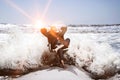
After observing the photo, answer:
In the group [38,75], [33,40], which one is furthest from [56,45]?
[33,40]

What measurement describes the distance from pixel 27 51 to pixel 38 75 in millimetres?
3327

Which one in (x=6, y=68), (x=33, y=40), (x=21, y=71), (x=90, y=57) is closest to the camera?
(x=21, y=71)

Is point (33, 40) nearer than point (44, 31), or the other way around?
point (44, 31)

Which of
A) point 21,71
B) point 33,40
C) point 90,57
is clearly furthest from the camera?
point 33,40

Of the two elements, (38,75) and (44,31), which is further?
(44,31)

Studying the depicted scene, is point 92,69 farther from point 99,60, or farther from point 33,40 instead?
point 33,40

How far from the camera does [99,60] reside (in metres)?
11.8

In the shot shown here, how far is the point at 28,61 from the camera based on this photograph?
409 inches

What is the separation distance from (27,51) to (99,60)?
3254 millimetres

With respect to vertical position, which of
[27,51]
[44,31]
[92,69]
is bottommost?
[92,69]

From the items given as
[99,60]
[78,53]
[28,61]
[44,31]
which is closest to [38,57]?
[28,61]

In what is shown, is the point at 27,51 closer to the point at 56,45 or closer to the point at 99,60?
the point at 56,45

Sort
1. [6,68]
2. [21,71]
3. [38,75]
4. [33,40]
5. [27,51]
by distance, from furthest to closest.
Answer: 1. [33,40]
2. [27,51]
3. [6,68]
4. [21,71]
5. [38,75]

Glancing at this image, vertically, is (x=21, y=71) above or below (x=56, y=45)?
below
